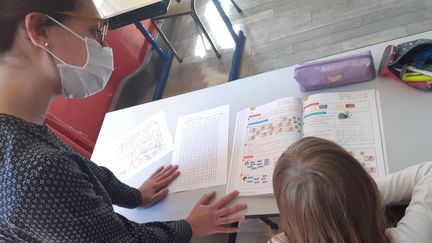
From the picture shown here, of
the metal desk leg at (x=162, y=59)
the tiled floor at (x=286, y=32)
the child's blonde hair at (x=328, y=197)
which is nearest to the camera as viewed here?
the child's blonde hair at (x=328, y=197)

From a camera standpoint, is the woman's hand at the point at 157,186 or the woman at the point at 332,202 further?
the woman's hand at the point at 157,186

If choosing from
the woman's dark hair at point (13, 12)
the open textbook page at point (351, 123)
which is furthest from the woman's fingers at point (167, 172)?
the woman's dark hair at point (13, 12)

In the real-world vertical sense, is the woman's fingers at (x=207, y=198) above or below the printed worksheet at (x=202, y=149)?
below

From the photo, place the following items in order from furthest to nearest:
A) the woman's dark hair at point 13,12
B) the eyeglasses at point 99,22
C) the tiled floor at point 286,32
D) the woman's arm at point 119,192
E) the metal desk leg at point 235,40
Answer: the metal desk leg at point 235,40 < the tiled floor at point 286,32 < the woman's arm at point 119,192 < the eyeglasses at point 99,22 < the woman's dark hair at point 13,12

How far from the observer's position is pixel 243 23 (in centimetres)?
275

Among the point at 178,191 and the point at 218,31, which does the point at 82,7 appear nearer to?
the point at 178,191

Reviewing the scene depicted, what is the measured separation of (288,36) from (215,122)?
139cm

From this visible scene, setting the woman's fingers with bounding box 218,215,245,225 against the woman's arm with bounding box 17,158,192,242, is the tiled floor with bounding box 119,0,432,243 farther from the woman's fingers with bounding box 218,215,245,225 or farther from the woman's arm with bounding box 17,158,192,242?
the woman's arm with bounding box 17,158,192,242

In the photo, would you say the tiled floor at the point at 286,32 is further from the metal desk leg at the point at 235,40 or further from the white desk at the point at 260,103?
the white desk at the point at 260,103

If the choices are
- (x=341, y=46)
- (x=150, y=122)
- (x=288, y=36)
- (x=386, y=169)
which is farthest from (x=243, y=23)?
(x=386, y=169)

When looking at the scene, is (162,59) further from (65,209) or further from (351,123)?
(65,209)

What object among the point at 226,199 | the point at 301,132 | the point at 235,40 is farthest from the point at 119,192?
the point at 235,40

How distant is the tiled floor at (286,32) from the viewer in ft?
6.97

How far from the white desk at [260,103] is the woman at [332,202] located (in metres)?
0.17
